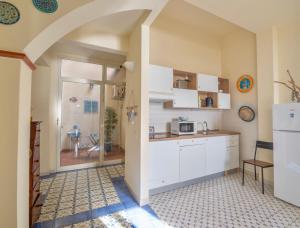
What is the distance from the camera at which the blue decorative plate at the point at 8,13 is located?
124cm

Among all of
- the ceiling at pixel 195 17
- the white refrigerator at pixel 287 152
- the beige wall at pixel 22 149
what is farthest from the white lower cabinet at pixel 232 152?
the beige wall at pixel 22 149

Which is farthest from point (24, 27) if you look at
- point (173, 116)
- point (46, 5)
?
point (173, 116)

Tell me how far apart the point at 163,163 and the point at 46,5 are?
2473mm

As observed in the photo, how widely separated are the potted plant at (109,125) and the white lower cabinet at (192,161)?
2335mm

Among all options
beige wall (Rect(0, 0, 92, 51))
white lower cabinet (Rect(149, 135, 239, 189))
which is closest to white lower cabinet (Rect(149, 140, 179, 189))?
white lower cabinet (Rect(149, 135, 239, 189))

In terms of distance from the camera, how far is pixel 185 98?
10.5 ft

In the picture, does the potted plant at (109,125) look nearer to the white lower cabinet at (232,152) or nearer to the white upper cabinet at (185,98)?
the white upper cabinet at (185,98)

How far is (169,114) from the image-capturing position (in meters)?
3.46

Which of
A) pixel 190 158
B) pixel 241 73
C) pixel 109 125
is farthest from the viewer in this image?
pixel 109 125

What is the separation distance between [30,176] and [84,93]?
2.65 metres

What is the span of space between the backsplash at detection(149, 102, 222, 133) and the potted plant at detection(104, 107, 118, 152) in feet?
5.38

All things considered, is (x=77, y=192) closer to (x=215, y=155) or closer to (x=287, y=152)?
(x=215, y=155)

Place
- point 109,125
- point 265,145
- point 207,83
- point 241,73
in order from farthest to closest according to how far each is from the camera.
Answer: point 109,125 < point 241,73 < point 207,83 < point 265,145

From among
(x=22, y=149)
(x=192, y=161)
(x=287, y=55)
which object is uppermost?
(x=287, y=55)
